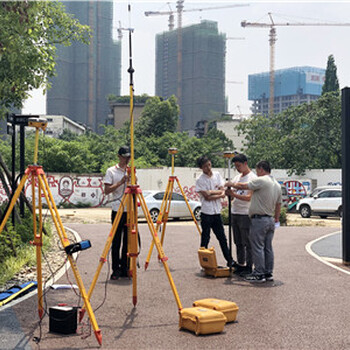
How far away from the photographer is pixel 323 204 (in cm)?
2956

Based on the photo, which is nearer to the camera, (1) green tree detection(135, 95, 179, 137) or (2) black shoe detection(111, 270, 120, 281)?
(2) black shoe detection(111, 270, 120, 281)

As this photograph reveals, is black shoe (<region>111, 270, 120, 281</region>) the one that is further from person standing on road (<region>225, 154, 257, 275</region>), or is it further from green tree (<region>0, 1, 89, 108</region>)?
green tree (<region>0, 1, 89, 108</region>)

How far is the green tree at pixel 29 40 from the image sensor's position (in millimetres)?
7812

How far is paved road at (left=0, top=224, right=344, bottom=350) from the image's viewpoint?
5.46 metres

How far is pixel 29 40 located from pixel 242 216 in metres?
4.83

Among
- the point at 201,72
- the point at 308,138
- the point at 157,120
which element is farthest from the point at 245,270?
the point at 201,72

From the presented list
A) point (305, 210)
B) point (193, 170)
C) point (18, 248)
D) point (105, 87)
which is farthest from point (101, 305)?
point (105, 87)

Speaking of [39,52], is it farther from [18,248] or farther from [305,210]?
[305,210]

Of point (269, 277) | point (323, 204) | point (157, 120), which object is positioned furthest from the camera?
point (157, 120)

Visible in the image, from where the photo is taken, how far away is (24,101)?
12023 mm

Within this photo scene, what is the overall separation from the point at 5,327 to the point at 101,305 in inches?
56.5

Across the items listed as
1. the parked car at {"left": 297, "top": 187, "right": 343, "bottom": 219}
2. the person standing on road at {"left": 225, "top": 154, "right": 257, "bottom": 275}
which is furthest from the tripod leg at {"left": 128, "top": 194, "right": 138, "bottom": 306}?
the parked car at {"left": 297, "top": 187, "right": 343, "bottom": 219}

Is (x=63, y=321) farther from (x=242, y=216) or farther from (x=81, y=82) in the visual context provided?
(x=81, y=82)

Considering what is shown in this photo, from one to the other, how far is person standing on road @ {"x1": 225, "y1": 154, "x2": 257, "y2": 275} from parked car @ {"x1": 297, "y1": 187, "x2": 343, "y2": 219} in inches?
820
